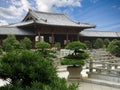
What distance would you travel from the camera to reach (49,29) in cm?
3144

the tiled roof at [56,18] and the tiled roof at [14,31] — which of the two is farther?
the tiled roof at [56,18]

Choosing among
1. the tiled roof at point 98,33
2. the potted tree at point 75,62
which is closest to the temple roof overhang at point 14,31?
the tiled roof at point 98,33

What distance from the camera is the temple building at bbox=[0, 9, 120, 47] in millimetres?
30172

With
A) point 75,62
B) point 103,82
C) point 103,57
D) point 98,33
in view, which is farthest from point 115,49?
point 98,33

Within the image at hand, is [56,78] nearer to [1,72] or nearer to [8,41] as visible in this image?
[1,72]

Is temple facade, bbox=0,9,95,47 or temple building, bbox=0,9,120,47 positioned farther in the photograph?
temple building, bbox=0,9,120,47

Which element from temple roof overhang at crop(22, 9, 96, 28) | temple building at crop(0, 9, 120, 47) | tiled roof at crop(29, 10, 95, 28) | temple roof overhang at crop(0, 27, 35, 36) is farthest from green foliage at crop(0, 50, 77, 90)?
tiled roof at crop(29, 10, 95, 28)

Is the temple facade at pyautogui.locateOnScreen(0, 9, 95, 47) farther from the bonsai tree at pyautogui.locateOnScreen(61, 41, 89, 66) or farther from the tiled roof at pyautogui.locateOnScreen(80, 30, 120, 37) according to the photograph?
the bonsai tree at pyautogui.locateOnScreen(61, 41, 89, 66)

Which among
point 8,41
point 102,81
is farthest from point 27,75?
point 8,41

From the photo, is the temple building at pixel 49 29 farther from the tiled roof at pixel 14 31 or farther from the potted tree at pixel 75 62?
the potted tree at pixel 75 62

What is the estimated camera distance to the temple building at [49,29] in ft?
99.0

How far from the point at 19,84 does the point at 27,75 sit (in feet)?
0.85

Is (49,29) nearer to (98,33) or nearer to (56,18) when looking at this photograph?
(56,18)

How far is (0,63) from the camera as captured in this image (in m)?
3.47
